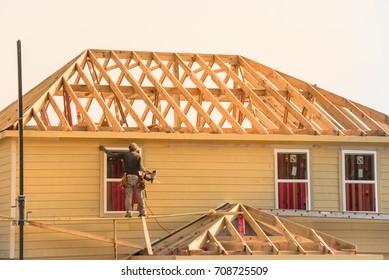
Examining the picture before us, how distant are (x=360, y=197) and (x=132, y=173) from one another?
276 inches

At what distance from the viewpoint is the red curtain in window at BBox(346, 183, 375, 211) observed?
3469cm

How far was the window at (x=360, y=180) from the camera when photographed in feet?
114

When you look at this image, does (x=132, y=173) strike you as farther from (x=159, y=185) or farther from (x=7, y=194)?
(x=7, y=194)

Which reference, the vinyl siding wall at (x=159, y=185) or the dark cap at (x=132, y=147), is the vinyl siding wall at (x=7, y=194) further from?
the dark cap at (x=132, y=147)

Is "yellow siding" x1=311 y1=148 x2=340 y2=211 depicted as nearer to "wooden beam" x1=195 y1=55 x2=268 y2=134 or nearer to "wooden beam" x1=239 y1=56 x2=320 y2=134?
"wooden beam" x1=239 y1=56 x2=320 y2=134

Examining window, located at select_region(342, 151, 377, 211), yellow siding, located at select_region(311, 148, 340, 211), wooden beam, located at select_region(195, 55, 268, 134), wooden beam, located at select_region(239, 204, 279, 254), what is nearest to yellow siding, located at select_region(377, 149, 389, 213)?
window, located at select_region(342, 151, 377, 211)

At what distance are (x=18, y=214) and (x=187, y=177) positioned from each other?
473 centimetres

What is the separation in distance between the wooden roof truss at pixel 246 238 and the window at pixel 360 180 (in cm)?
364

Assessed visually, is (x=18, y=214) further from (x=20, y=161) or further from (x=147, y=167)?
(x=147, y=167)

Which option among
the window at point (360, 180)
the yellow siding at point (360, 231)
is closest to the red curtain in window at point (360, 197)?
the window at point (360, 180)

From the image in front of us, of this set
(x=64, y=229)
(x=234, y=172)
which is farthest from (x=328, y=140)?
(x=64, y=229)

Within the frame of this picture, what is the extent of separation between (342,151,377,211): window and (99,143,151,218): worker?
20.4 feet

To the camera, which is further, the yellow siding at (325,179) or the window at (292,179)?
the yellow siding at (325,179)
